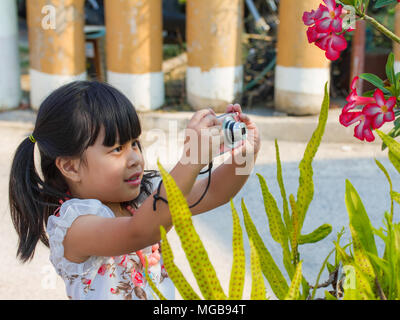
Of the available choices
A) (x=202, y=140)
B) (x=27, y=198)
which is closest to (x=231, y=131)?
(x=202, y=140)

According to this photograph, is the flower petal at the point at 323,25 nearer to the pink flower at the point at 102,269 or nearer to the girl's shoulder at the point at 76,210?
the girl's shoulder at the point at 76,210

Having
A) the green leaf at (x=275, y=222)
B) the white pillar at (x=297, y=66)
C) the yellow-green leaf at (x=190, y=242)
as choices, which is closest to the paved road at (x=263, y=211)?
the white pillar at (x=297, y=66)

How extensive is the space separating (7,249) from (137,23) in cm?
233

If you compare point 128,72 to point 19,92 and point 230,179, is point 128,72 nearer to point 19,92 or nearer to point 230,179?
point 19,92

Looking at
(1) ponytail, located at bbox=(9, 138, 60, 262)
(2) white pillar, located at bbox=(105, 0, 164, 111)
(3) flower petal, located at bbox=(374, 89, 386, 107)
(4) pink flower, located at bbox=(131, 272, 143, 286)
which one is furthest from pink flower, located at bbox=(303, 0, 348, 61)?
(2) white pillar, located at bbox=(105, 0, 164, 111)

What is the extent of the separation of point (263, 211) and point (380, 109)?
261 centimetres

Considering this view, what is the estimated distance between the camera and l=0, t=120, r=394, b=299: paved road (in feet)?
9.64

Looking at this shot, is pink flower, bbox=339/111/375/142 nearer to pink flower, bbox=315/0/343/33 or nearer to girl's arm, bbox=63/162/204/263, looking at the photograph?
pink flower, bbox=315/0/343/33

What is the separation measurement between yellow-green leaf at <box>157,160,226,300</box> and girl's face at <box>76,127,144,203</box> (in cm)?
57

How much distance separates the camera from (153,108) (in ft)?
17.2

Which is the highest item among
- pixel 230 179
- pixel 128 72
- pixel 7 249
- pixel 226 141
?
pixel 226 141

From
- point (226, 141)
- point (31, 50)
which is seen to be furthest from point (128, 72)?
point (226, 141)

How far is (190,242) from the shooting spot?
0.86 m

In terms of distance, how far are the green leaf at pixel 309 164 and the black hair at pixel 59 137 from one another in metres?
0.50
